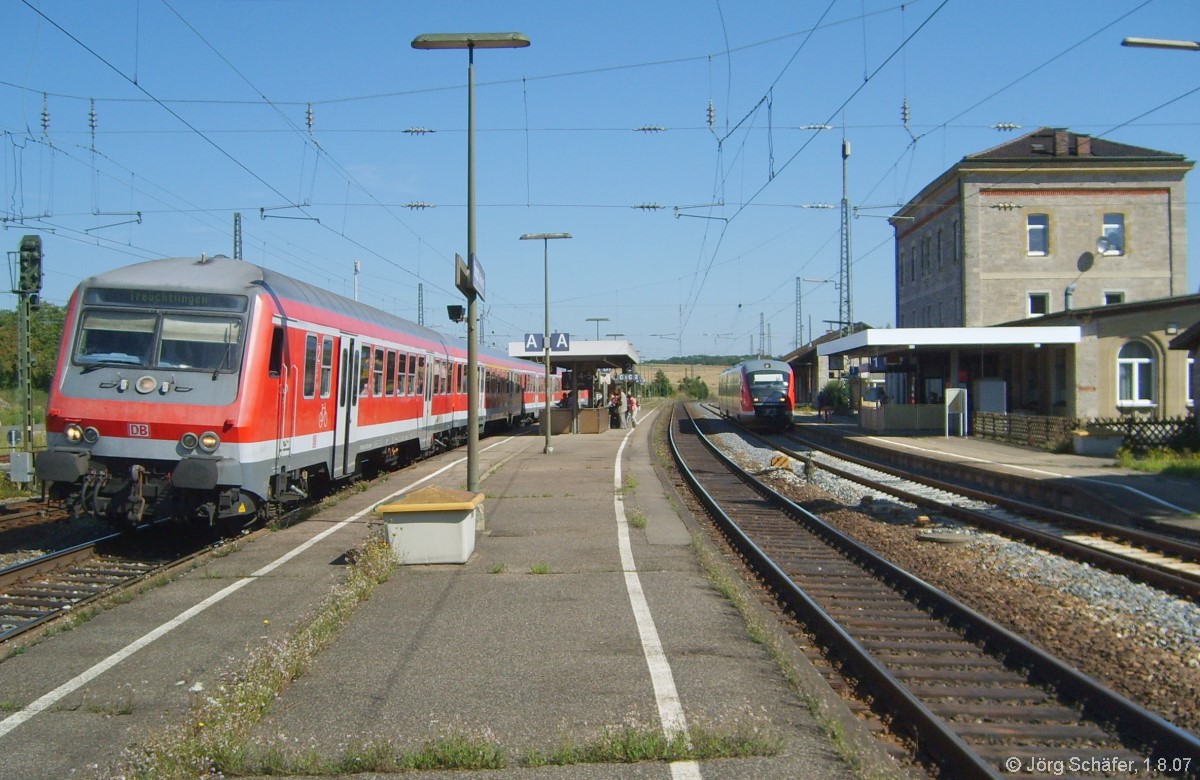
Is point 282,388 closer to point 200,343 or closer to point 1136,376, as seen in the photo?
point 200,343

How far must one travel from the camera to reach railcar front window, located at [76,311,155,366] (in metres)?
11.0

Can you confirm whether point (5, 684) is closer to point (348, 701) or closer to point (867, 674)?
point (348, 701)

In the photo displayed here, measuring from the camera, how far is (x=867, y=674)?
6.70 meters

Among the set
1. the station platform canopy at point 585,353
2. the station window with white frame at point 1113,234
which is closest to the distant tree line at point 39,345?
the station platform canopy at point 585,353

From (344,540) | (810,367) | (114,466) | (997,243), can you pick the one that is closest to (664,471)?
(344,540)

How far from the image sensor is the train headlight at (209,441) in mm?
10680

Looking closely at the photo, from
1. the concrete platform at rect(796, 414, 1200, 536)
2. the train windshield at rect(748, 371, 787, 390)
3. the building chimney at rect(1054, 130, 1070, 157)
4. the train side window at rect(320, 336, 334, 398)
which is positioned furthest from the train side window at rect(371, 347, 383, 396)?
the building chimney at rect(1054, 130, 1070, 157)

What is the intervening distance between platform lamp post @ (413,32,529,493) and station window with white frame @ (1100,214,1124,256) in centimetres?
3784

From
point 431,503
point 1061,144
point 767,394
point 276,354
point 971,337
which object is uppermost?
point 1061,144

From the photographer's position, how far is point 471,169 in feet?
42.7

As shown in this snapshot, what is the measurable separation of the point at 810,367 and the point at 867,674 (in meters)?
64.6

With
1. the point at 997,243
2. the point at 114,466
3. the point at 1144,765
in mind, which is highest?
the point at 997,243

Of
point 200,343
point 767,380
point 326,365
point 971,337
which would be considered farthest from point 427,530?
point 767,380

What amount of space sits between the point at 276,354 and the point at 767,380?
3018 centimetres
